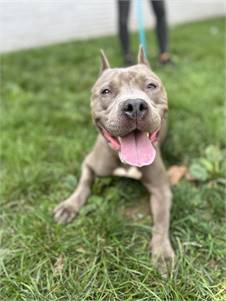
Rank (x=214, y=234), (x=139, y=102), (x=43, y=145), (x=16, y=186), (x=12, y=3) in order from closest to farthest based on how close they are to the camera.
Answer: (x=139, y=102)
(x=214, y=234)
(x=16, y=186)
(x=43, y=145)
(x=12, y=3)

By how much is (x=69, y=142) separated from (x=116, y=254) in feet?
4.93

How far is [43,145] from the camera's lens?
387 centimetres

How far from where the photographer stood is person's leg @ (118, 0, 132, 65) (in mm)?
5234

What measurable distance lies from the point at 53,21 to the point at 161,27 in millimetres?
Result: 3082

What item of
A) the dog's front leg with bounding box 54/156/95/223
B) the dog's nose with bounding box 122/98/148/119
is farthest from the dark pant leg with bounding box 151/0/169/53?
the dog's nose with bounding box 122/98/148/119

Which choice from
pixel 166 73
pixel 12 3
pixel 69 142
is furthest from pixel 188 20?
pixel 69 142

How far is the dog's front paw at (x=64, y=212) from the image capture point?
9.63 ft

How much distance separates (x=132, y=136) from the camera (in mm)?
2572

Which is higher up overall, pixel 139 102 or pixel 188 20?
pixel 139 102

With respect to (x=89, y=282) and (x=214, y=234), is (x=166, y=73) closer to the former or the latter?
(x=214, y=234)

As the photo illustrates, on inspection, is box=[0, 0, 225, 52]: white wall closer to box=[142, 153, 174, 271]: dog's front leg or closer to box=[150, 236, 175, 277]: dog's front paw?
box=[142, 153, 174, 271]: dog's front leg

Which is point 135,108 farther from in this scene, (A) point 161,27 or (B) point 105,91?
(A) point 161,27

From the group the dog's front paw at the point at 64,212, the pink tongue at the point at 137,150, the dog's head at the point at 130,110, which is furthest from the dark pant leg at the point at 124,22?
the pink tongue at the point at 137,150

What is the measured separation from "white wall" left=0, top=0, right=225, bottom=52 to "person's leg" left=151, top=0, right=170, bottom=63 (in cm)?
289
